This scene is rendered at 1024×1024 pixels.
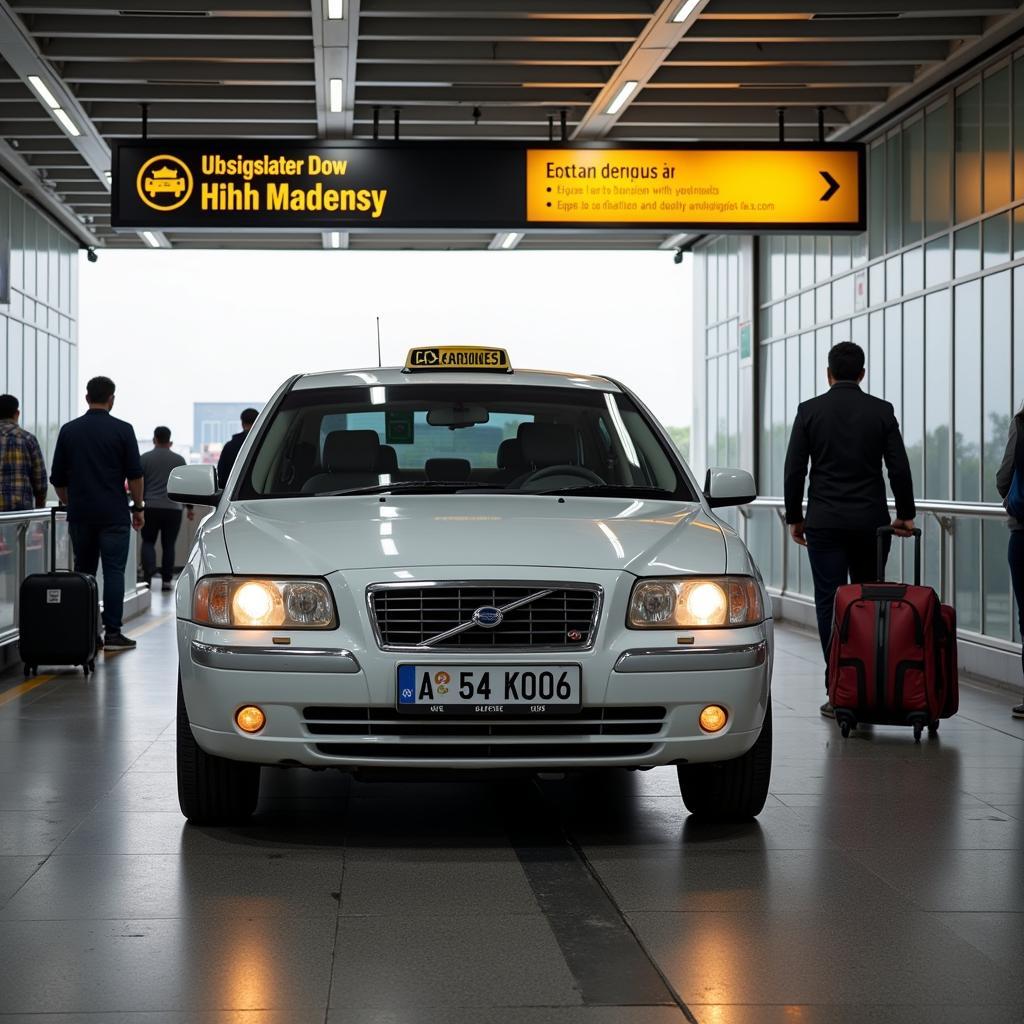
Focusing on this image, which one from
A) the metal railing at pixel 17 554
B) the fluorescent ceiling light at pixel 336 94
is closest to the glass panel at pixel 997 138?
the fluorescent ceiling light at pixel 336 94

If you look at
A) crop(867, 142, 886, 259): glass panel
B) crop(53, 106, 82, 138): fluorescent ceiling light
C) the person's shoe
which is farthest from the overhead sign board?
crop(867, 142, 886, 259): glass panel

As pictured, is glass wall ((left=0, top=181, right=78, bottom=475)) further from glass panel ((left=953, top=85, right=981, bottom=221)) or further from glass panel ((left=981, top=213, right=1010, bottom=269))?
glass panel ((left=981, top=213, right=1010, bottom=269))

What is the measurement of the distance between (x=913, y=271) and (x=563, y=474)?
1027cm

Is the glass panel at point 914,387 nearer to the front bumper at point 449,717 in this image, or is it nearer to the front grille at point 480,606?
the front bumper at point 449,717

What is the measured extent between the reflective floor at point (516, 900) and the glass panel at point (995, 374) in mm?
6564

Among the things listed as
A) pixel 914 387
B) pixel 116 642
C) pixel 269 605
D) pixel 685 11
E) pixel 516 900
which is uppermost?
pixel 685 11

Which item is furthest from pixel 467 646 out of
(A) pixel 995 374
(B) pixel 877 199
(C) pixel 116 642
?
(B) pixel 877 199

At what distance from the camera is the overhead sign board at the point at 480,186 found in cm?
1287

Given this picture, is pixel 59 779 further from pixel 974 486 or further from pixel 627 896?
pixel 974 486

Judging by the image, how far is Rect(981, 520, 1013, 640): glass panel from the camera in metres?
10.9

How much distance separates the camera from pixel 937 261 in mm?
15016

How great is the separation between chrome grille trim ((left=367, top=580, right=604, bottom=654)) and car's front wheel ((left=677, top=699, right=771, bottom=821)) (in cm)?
87

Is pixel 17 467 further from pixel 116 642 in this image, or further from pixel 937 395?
pixel 937 395

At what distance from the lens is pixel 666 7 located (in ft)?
37.3
